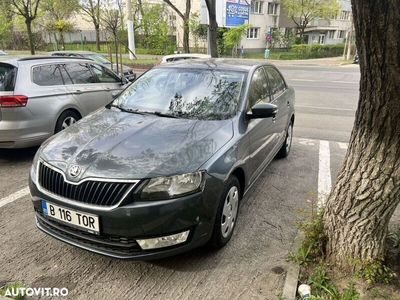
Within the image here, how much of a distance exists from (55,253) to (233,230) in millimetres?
1599

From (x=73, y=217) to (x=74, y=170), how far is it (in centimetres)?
35

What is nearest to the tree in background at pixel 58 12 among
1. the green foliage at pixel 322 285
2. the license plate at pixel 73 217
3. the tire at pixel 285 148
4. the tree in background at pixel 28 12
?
the tree in background at pixel 28 12

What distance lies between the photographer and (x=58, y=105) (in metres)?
5.58

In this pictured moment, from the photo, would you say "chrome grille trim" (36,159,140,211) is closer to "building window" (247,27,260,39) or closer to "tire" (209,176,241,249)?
"tire" (209,176,241,249)

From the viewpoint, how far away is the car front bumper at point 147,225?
2564 millimetres

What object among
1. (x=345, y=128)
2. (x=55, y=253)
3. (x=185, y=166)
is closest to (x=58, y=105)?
(x=55, y=253)

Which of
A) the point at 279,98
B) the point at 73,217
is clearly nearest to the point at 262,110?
the point at 279,98

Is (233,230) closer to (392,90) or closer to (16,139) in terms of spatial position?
(392,90)

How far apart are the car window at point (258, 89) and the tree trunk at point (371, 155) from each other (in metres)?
1.45

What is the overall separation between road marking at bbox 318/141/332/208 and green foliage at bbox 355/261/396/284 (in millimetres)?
1084

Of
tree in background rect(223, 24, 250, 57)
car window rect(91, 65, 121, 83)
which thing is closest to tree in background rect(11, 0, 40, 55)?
car window rect(91, 65, 121, 83)

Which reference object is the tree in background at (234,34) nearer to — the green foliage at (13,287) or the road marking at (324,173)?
the road marking at (324,173)

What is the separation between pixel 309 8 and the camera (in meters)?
42.0

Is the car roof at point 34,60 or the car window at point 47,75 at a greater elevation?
the car roof at point 34,60
